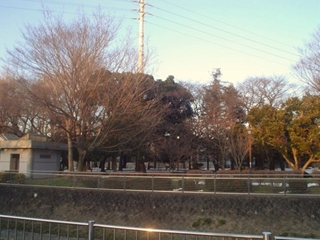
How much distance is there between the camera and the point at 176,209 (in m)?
16.6

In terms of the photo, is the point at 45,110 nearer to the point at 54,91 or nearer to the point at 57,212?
the point at 54,91

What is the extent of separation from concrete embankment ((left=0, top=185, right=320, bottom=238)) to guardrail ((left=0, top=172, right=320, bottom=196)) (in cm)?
44

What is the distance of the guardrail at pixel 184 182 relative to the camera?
15.9 m

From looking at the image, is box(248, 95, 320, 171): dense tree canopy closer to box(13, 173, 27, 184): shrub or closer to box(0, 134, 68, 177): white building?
box(0, 134, 68, 177): white building

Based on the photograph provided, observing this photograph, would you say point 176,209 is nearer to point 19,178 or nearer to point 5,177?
point 19,178

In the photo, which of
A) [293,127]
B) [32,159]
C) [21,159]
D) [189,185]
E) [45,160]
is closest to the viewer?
[189,185]

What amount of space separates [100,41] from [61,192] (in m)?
9.98

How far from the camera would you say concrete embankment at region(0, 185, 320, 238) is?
15172 mm

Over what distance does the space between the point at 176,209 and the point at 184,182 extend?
140cm

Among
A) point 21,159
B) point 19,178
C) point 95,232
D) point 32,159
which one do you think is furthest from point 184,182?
point 21,159

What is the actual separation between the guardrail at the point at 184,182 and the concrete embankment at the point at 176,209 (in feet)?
1.44

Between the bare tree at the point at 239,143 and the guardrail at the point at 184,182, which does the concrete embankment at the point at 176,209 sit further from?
the bare tree at the point at 239,143

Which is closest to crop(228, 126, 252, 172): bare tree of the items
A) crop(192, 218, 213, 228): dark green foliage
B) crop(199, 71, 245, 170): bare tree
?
crop(199, 71, 245, 170): bare tree

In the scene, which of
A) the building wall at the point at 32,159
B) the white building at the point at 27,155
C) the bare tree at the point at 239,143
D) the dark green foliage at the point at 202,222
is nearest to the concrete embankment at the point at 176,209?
the dark green foliage at the point at 202,222
